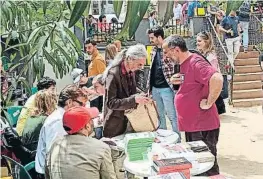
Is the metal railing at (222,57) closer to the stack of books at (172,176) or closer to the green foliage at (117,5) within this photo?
the stack of books at (172,176)

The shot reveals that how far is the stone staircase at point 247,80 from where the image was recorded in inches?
350

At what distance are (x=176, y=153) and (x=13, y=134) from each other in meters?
1.51

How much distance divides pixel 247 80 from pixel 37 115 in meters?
6.42

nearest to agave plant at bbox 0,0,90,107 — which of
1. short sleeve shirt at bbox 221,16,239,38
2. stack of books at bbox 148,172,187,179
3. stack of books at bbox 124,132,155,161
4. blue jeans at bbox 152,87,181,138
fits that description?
stack of books at bbox 148,172,187,179

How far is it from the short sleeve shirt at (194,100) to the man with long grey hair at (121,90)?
0.33 m

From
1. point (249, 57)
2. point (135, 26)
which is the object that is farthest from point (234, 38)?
point (135, 26)

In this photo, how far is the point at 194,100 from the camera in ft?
12.8

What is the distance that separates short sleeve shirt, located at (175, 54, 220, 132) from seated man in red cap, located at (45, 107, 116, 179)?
1257mm

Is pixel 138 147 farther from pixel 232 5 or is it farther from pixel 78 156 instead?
pixel 232 5

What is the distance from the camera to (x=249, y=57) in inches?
403

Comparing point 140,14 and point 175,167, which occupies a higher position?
point 140,14

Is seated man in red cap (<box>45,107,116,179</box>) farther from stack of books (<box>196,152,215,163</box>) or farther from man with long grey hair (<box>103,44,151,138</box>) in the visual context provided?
man with long grey hair (<box>103,44,151,138</box>)

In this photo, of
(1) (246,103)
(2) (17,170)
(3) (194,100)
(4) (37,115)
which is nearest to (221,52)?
(1) (246,103)

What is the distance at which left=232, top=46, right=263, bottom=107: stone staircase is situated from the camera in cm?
890
